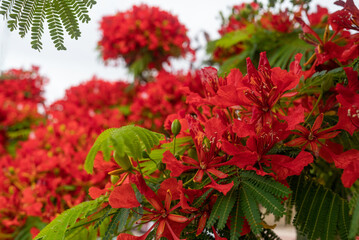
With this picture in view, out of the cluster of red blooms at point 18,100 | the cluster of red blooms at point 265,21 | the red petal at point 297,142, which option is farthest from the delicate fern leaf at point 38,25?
the cluster of red blooms at point 18,100

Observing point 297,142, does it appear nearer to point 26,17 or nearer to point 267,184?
point 267,184

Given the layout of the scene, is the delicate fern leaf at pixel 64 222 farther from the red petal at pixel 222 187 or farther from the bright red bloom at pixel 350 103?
the bright red bloom at pixel 350 103

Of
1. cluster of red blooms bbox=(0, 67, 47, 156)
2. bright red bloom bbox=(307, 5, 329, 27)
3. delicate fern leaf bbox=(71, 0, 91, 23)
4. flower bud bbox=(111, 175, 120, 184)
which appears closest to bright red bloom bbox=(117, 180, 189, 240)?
flower bud bbox=(111, 175, 120, 184)

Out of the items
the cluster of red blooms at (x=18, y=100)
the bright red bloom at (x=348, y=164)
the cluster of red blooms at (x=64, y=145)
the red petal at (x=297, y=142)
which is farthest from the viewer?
the cluster of red blooms at (x=18, y=100)

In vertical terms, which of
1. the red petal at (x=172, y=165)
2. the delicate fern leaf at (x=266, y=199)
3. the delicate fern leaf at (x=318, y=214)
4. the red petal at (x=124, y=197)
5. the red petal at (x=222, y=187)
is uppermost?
the red petal at (x=172, y=165)

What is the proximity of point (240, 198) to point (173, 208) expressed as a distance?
99 mm

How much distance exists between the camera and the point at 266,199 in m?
0.45

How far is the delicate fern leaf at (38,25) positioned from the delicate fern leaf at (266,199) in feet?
1.29

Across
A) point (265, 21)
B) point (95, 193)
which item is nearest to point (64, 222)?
point (95, 193)

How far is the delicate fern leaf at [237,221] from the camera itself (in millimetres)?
449

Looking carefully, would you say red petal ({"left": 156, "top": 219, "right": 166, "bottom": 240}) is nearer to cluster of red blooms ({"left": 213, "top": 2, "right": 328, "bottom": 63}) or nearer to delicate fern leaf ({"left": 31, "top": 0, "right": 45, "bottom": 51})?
delicate fern leaf ({"left": 31, "top": 0, "right": 45, "bottom": 51})

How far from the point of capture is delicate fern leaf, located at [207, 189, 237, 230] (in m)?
0.44

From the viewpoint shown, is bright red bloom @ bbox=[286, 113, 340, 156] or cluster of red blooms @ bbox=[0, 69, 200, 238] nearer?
bright red bloom @ bbox=[286, 113, 340, 156]

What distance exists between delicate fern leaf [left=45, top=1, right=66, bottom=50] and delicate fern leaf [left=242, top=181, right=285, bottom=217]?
38cm
